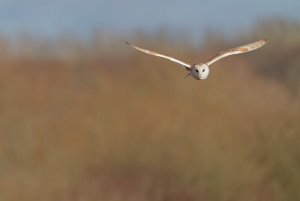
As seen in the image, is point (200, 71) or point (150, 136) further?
point (150, 136)

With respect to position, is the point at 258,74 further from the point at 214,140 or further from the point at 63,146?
the point at 63,146

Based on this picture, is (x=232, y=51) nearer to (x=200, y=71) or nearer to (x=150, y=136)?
(x=200, y=71)

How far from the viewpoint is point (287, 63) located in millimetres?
8445

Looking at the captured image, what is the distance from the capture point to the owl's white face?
0.70m

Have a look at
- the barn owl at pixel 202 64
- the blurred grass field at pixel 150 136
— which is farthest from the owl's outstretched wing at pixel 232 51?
the blurred grass field at pixel 150 136

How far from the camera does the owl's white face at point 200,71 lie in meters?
0.70

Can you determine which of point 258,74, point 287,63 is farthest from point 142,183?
point 287,63

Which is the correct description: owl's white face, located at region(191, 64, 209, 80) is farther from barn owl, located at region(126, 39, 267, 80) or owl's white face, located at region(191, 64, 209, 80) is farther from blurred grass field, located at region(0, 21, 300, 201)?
blurred grass field, located at region(0, 21, 300, 201)

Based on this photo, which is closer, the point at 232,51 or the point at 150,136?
the point at 232,51

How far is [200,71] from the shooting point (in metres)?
0.70

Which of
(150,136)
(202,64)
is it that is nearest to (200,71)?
(202,64)

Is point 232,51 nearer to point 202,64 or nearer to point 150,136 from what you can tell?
point 202,64

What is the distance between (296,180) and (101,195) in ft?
5.64

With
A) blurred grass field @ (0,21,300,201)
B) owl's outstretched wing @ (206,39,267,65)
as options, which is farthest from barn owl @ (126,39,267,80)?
blurred grass field @ (0,21,300,201)
